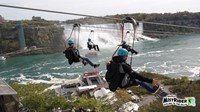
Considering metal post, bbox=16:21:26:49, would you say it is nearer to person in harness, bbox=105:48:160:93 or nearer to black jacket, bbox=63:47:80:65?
black jacket, bbox=63:47:80:65

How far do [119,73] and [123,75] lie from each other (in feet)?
0.32

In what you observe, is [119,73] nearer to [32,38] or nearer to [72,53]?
[72,53]

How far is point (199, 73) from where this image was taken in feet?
98.3

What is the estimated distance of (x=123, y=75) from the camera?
5.16 m

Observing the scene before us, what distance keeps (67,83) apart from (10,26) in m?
38.6

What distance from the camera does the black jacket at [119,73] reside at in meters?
5.00

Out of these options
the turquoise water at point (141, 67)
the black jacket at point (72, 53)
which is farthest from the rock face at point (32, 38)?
the black jacket at point (72, 53)

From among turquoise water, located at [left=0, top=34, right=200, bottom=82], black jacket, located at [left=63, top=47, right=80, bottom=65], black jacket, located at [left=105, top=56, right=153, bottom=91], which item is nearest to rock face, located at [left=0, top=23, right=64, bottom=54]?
turquoise water, located at [left=0, top=34, right=200, bottom=82]

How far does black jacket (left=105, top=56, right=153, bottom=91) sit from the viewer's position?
500cm

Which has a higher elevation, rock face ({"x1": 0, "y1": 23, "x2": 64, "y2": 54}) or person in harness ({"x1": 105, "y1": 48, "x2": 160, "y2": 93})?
person in harness ({"x1": 105, "y1": 48, "x2": 160, "y2": 93})

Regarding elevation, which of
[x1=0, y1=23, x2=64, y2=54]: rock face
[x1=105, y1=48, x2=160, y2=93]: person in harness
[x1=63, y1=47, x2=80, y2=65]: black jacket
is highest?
[x1=105, y1=48, x2=160, y2=93]: person in harness

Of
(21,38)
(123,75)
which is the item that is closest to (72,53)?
(123,75)

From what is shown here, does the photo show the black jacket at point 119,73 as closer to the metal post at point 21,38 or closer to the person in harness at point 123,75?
the person in harness at point 123,75

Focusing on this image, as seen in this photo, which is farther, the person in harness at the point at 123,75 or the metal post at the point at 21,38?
the metal post at the point at 21,38
